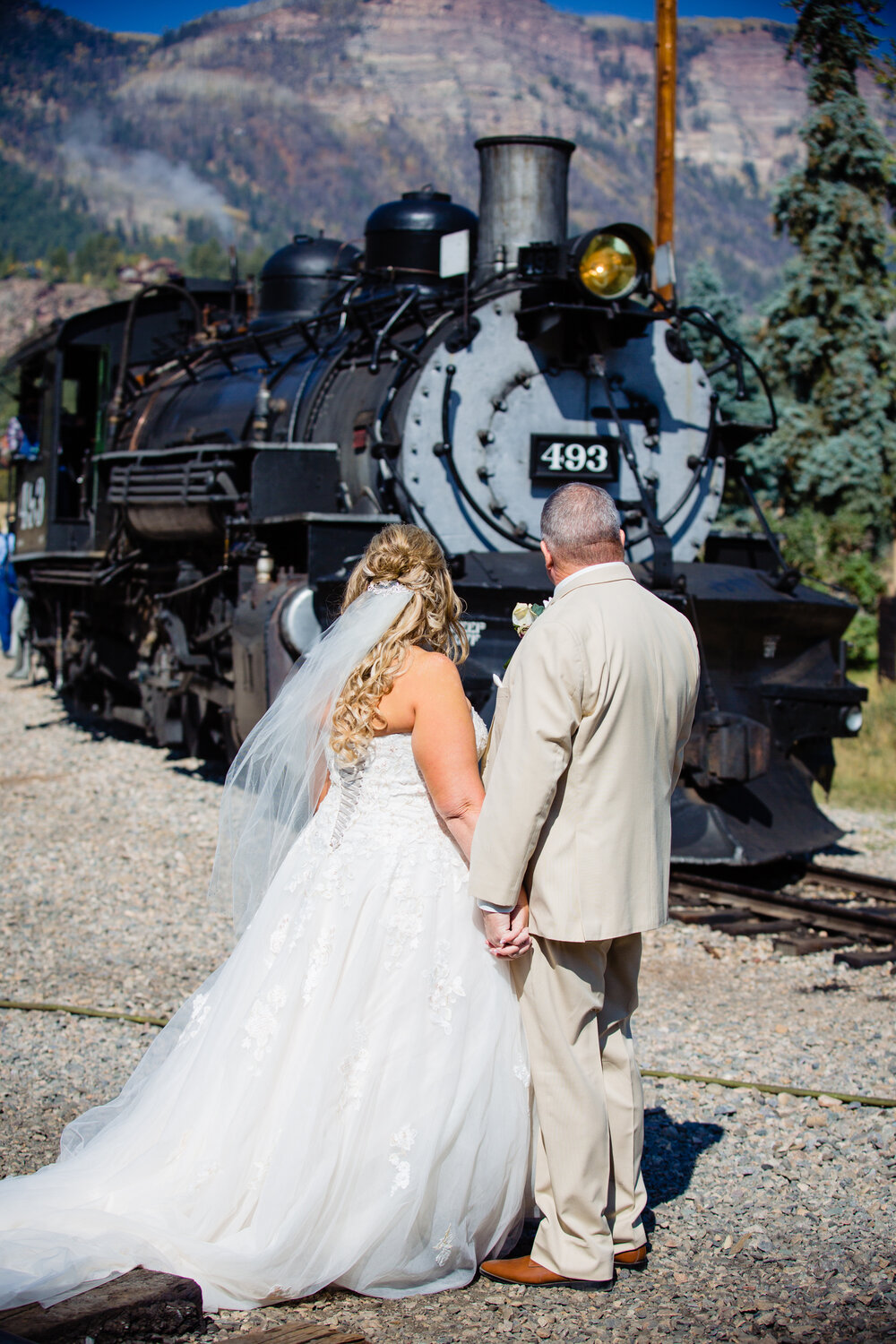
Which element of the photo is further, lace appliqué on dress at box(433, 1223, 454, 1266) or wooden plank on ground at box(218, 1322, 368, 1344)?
lace appliqué on dress at box(433, 1223, 454, 1266)

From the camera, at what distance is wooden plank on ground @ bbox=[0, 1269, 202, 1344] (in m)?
2.31

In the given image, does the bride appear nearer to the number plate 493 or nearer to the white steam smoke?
the number plate 493

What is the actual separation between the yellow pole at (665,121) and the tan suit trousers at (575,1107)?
867cm

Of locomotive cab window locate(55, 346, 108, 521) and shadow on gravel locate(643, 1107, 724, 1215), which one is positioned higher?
locomotive cab window locate(55, 346, 108, 521)

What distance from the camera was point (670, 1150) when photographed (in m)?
3.43

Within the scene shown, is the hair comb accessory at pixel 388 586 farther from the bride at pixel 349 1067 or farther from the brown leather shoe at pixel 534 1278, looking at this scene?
the brown leather shoe at pixel 534 1278

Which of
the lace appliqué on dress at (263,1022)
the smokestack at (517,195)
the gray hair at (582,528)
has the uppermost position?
the smokestack at (517,195)

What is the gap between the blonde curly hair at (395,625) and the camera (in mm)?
2863

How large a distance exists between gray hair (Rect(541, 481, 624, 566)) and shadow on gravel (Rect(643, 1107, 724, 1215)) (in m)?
1.63

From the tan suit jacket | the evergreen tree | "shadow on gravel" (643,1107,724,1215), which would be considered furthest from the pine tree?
the tan suit jacket

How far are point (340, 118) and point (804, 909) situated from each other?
18587cm

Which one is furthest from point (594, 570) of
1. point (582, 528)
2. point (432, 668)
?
point (432, 668)

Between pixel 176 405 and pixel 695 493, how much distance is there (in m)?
4.04

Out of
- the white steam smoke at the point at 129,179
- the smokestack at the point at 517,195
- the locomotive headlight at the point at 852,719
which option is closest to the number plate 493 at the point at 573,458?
the smokestack at the point at 517,195
